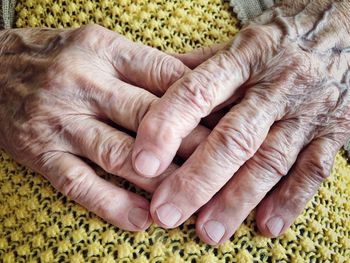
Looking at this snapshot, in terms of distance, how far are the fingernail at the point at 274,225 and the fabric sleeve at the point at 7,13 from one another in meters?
0.72

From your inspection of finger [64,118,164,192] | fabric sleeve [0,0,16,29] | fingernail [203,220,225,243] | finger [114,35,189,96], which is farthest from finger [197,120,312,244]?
fabric sleeve [0,0,16,29]

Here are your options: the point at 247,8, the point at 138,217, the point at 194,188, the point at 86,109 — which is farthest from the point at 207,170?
the point at 247,8

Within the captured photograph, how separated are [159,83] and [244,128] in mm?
195

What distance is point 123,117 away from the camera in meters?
0.81

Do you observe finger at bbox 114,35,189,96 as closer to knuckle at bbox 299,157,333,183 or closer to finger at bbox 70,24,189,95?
finger at bbox 70,24,189,95

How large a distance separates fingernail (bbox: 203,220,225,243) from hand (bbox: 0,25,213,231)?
10 cm

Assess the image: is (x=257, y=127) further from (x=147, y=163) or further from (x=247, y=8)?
(x=247, y=8)

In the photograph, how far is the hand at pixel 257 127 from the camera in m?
0.74

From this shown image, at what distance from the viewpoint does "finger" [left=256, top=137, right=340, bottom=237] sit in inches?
31.4

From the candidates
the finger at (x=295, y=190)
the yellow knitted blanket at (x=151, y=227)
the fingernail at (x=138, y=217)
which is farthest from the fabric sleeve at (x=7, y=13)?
the finger at (x=295, y=190)

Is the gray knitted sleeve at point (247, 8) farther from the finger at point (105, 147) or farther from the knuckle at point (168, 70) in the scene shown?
the finger at point (105, 147)

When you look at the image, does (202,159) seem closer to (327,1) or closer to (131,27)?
(131,27)

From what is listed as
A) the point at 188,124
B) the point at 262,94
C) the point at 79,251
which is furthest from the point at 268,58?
the point at 79,251

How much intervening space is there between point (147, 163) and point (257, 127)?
0.20 metres
